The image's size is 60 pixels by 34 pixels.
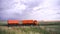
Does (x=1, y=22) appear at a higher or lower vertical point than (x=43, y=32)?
higher

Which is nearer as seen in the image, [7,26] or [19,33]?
[19,33]

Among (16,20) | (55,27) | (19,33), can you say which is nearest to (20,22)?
(16,20)

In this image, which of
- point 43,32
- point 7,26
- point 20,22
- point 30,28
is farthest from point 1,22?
point 43,32

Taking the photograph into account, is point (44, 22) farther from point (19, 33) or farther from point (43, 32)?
point (19, 33)

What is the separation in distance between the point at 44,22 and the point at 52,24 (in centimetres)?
31

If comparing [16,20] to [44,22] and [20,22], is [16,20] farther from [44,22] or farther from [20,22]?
[44,22]

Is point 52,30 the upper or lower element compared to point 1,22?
lower

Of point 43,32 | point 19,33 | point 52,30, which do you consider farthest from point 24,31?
point 52,30

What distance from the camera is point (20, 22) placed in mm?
5523

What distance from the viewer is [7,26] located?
18.1 feet

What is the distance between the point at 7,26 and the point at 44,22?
136cm

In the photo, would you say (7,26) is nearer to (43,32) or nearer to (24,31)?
(24,31)

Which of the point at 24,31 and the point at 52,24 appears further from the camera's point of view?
the point at 52,24

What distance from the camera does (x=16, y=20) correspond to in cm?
546
